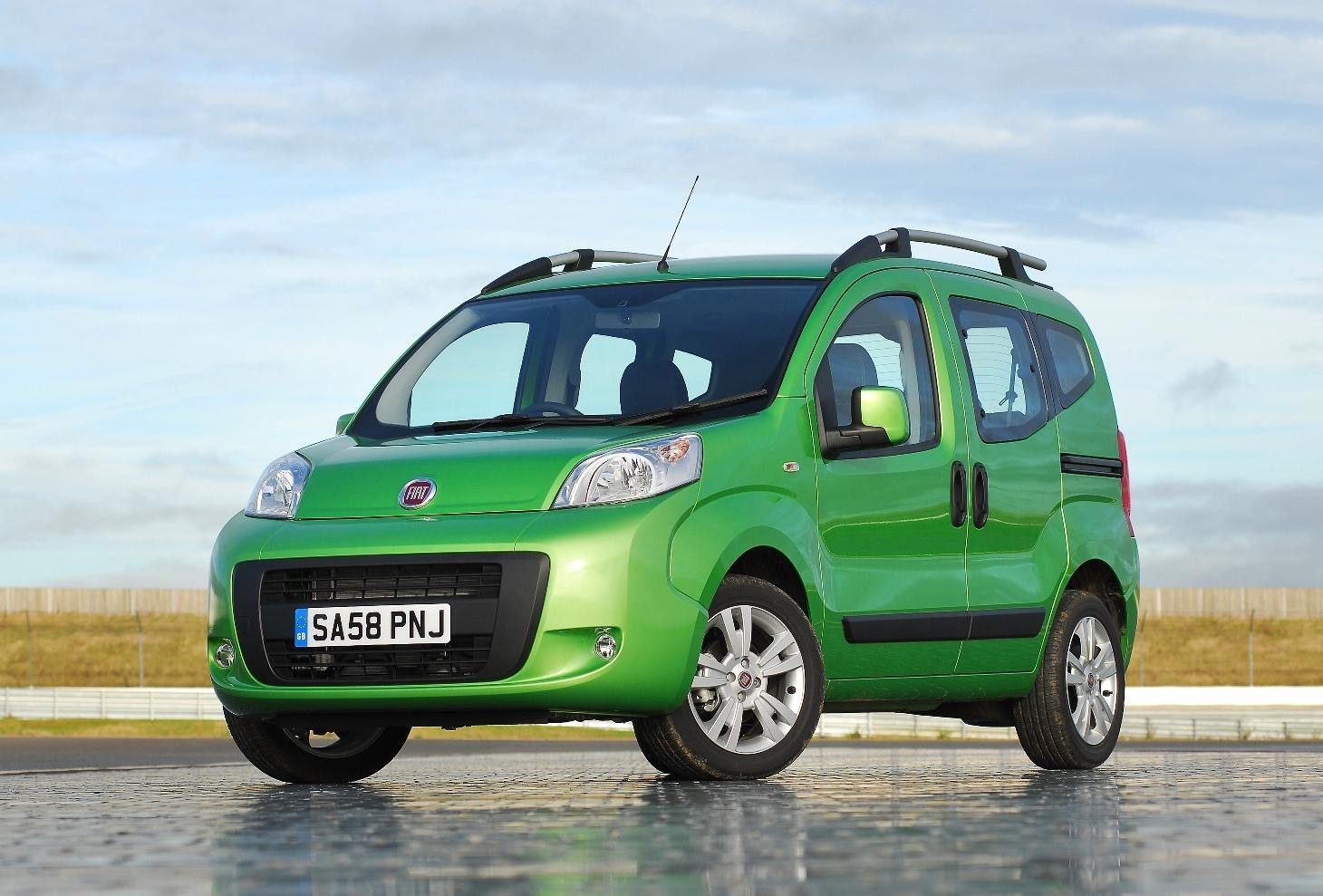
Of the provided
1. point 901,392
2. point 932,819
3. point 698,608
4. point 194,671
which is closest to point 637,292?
point 901,392

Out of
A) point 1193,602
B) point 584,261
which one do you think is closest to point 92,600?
point 1193,602

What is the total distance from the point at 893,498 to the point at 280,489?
247 cm

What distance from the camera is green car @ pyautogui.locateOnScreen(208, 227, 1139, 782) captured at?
24.4 feet

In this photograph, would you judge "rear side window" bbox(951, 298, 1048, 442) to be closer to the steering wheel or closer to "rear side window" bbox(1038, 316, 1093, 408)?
"rear side window" bbox(1038, 316, 1093, 408)

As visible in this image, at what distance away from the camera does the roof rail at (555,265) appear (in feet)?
33.1

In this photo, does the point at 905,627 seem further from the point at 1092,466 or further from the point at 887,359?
the point at 1092,466

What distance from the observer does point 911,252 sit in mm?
9586

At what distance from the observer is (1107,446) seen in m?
10.5

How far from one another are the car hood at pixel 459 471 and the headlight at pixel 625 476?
0.16 feet

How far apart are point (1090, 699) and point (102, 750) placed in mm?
14326

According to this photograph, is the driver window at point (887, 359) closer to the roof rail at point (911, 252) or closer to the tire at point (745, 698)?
the roof rail at point (911, 252)

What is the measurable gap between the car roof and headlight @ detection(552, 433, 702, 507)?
61.7 inches

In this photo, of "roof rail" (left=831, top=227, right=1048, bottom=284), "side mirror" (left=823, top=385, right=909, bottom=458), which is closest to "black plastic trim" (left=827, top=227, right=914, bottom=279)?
"roof rail" (left=831, top=227, right=1048, bottom=284)

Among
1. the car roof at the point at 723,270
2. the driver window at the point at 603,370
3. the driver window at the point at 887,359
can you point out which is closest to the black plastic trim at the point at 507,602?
the driver window at the point at 603,370
